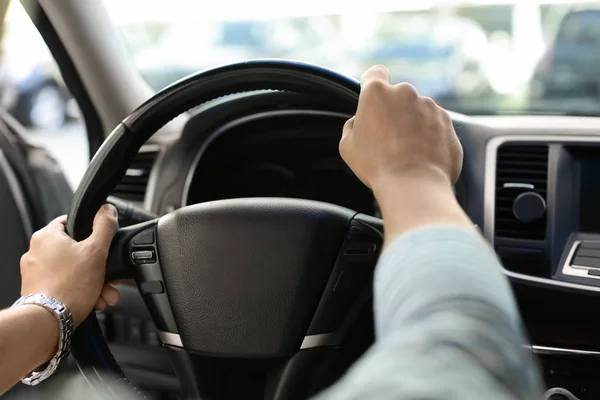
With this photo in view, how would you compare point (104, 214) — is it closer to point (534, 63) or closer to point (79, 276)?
Answer: point (79, 276)

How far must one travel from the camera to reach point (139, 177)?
1.88 metres

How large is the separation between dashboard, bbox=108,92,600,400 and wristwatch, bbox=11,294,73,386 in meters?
0.66

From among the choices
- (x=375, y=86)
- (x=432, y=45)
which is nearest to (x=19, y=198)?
(x=375, y=86)

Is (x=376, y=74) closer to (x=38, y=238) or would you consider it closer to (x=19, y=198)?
(x=38, y=238)

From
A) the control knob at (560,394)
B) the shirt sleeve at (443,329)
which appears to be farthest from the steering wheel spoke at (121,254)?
the control knob at (560,394)

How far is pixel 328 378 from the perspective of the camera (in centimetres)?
123

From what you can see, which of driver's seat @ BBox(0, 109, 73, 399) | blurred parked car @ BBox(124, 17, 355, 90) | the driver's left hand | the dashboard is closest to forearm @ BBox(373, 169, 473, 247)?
the driver's left hand

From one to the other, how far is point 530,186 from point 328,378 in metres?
0.64

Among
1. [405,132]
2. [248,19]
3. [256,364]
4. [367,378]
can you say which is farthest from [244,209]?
[248,19]

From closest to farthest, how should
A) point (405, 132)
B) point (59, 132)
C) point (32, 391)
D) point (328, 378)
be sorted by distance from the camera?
point (405, 132), point (328, 378), point (32, 391), point (59, 132)

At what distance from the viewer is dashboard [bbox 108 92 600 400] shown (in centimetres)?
156

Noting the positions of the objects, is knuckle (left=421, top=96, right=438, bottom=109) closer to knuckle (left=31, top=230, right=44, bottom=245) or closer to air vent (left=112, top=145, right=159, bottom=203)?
knuckle (left=31, top=230, right=44, bottom=245)

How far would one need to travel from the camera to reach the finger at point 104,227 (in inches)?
45.6

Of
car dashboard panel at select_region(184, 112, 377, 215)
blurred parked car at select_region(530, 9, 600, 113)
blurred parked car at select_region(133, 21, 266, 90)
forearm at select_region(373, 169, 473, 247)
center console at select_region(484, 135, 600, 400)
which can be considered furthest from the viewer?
blurred parked car at select_region(133, 21, 266, 90)
